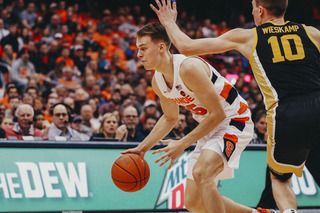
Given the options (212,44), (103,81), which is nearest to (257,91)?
(103,81)

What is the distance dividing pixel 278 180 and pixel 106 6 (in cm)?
1457

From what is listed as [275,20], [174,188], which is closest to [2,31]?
[174,188]

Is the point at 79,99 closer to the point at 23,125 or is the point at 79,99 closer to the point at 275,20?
the point at 23,125

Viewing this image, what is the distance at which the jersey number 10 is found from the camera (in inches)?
149

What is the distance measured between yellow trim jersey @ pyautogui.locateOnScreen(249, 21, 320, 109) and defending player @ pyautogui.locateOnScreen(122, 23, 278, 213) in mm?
522

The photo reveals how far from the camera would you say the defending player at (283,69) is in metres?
3.74

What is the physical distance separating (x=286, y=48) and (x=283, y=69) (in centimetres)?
18

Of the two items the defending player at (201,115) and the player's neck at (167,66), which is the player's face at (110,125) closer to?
the defending player at (201,115)

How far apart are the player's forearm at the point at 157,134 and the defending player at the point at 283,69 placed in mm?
1187

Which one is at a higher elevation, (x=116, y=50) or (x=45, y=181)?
(x=116, y=50)

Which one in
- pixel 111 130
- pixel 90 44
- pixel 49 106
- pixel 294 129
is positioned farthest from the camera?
pixel 90 44

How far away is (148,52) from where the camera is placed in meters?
4.42

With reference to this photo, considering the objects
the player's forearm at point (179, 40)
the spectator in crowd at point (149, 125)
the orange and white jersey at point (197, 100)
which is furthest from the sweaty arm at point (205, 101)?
the spectator in crowd at point (149, 125)

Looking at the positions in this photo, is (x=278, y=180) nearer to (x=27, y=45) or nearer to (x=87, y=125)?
(x=87, y=125)
